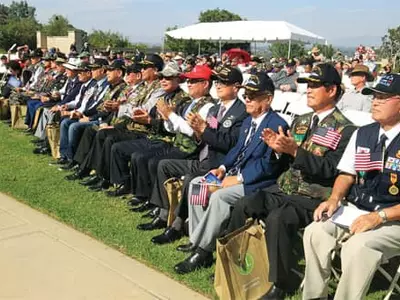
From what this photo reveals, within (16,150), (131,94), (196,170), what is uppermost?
(131,94)

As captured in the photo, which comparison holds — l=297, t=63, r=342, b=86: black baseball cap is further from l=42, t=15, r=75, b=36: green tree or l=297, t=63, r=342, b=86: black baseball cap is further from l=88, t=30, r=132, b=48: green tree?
l=42, t=15, r=75, b=36: green tree

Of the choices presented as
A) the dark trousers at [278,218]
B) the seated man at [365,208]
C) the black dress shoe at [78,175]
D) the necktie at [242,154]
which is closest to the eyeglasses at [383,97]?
the seated man at [365,208]

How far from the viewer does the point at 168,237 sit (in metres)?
4.74

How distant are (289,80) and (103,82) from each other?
6.57 m

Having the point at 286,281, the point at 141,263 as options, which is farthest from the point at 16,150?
the point at 286,281

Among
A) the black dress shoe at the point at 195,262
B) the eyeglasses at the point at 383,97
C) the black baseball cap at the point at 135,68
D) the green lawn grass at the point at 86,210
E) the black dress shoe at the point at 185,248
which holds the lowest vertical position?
the green lawn grass at the point at 86,210

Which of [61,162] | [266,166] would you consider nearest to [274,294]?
[266,166]

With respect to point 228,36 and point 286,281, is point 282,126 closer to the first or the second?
point 286,281

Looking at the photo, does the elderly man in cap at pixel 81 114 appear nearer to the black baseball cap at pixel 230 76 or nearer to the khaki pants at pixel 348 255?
the black baseball cap at pixel 230 76

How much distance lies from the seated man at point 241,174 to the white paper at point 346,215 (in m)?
0.83

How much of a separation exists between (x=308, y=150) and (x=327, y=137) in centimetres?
17

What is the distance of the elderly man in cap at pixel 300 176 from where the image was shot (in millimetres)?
3605

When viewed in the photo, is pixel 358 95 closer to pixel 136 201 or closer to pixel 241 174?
pixel 136 201

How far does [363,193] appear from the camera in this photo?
11.7ft
